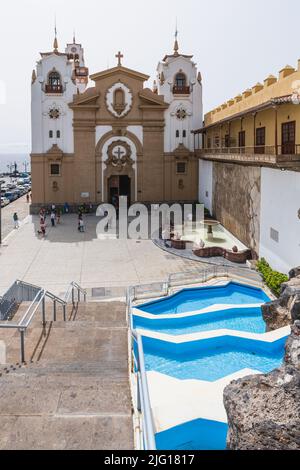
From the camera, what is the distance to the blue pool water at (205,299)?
18.4 metres

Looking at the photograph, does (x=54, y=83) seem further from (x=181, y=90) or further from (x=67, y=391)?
(x=67, y=391)

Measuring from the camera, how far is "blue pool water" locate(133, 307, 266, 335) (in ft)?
53.6

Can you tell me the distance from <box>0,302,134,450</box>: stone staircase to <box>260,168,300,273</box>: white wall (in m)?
10.2

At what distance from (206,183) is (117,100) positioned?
1049cm

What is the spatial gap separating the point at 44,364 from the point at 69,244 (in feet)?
65.3

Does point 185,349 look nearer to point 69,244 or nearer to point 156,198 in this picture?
point 69,244

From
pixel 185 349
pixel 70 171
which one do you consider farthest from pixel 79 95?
pixel 185 349

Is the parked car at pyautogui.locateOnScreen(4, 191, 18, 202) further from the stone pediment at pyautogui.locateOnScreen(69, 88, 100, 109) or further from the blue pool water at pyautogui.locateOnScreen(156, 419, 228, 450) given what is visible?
the blue pool water at pyautogui.locateOnScreen(156, 419, 228, 450)

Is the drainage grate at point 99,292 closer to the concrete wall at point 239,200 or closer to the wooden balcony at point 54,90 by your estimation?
the concrete wall at point 239,200

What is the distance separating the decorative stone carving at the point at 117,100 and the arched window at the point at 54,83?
4196 mm

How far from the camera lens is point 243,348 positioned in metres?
14.4

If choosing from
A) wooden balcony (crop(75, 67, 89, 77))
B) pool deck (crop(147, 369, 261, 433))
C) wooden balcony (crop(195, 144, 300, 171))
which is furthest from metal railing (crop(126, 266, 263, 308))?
wooden balcony (crop(75, 67, 89, 77))

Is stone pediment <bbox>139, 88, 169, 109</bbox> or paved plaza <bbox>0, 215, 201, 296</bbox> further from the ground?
stone pediment <bbox>139, 88, 169, 109</bbox>

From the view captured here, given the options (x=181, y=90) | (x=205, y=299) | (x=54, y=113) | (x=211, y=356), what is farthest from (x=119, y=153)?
(x=211, y=356)
